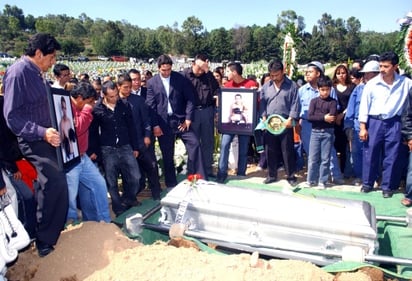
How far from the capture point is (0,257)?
111 inches

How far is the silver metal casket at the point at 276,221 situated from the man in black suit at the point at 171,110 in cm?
153

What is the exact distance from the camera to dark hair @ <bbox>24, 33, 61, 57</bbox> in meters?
3.31

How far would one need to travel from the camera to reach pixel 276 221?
3580 millimetres

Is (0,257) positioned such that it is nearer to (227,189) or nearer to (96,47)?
(227,189)

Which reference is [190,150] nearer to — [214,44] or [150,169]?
[150,169]

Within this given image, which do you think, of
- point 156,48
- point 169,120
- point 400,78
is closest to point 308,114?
point 400,78

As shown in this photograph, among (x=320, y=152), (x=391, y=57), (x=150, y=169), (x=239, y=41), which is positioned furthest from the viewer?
(x=239, y=41)

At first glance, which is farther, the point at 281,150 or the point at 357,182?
the point at 281,150

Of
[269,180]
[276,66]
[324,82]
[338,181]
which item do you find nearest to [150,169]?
[269,180]

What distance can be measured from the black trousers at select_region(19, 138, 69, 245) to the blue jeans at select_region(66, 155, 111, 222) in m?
0.49

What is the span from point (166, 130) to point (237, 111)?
1204mm

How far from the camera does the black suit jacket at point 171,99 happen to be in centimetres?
546

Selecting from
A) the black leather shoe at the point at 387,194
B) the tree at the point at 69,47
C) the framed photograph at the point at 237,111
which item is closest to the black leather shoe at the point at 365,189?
the black leather shoe at the point at 387,194

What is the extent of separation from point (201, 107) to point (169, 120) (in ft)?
2.01
